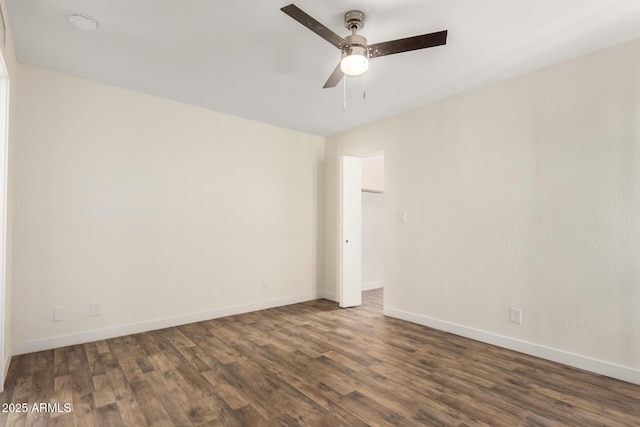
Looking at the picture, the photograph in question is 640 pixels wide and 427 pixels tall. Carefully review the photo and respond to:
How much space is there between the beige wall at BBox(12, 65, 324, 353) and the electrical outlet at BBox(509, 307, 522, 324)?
277 centimetres

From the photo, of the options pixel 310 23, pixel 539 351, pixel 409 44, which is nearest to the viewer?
pixel 310 23

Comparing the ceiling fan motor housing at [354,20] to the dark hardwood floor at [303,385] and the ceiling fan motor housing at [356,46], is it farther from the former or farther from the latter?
the dark hardwood floor at [303,385]

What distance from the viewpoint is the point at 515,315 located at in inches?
116

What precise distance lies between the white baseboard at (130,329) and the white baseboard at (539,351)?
2.01m

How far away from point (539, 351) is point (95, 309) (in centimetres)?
410

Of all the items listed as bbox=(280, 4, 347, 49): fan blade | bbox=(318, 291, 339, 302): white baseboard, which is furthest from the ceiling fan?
bbox=(318, 291, 339, 302): white baseboard

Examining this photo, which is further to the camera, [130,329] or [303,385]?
[130,329]

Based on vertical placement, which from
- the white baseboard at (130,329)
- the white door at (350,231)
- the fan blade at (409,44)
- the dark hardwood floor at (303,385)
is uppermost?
the fan blade at (409,44)

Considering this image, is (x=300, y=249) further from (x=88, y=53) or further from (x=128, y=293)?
(x=88, y=53)

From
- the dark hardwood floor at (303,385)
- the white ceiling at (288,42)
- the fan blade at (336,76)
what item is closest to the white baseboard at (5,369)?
the dark hardwood floor at (303,385)

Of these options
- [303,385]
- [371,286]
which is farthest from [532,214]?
[371,286]

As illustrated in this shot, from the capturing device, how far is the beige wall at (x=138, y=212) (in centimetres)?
286

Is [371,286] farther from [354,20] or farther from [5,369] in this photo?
[5,369]

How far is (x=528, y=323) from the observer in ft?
9.40
